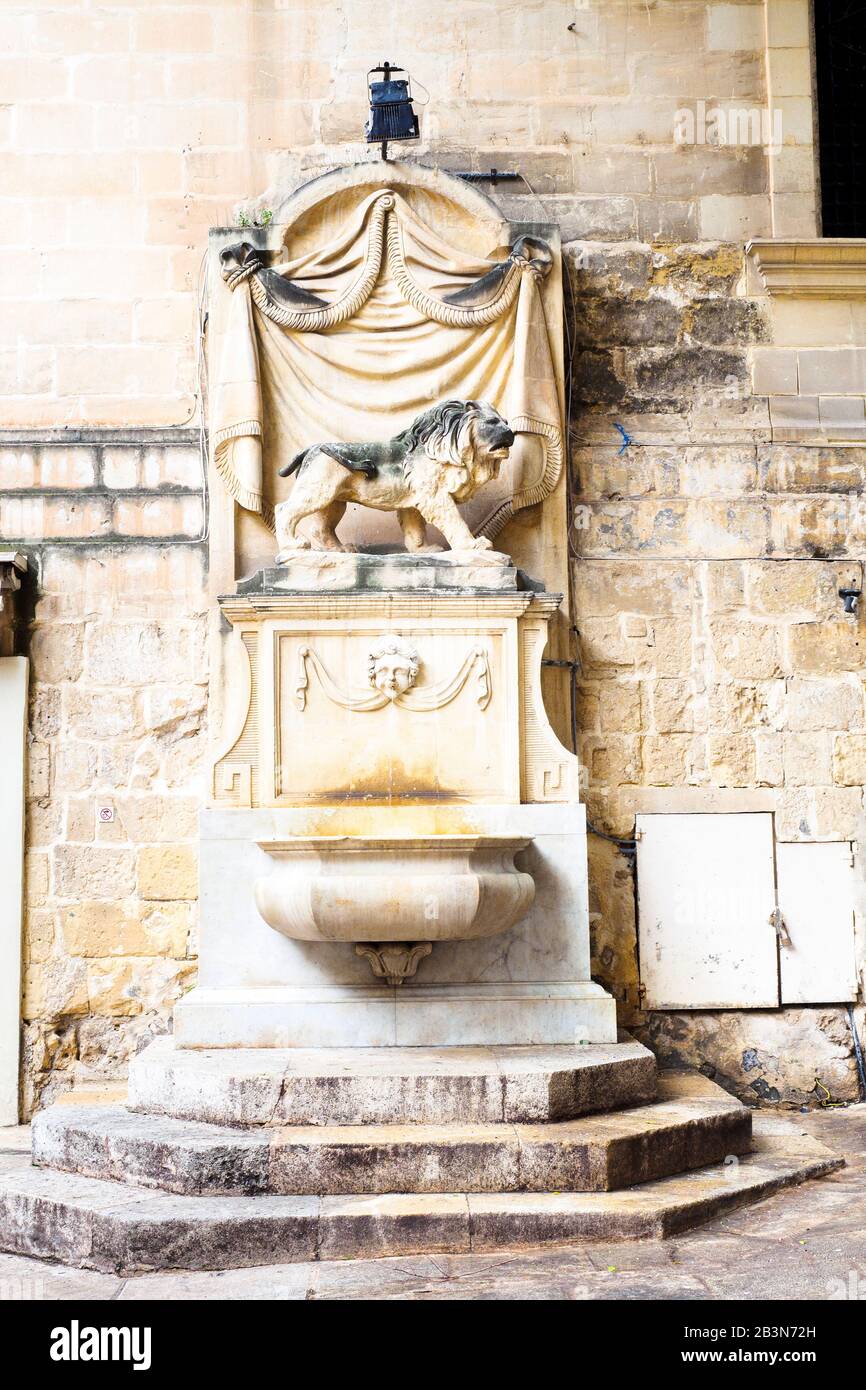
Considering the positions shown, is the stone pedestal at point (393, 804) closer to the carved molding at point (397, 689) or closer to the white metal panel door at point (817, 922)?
the carved molding at point (397, 689)

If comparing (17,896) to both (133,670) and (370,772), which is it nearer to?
(133,670)

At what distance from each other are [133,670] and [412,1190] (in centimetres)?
278

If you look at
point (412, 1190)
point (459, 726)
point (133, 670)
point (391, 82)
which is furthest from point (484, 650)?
point (391, 82)

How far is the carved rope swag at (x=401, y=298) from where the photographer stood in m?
6.11

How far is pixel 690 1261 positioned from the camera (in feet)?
12.9

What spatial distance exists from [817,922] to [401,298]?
327 centimetres

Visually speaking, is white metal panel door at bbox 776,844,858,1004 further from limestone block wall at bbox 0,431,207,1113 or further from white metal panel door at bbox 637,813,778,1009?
limestone block wall at bbox 0,431,207,1113

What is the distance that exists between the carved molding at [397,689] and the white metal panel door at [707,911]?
114cm

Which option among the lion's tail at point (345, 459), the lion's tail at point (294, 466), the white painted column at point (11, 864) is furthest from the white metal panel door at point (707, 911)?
the white painted column at point (11, 864)

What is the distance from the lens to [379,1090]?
4.63 m

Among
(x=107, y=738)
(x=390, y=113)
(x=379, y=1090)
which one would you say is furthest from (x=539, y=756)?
(x=390, y=113)

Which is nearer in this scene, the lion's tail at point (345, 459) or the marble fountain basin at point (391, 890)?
the marble fountain basin at point (391, 890)

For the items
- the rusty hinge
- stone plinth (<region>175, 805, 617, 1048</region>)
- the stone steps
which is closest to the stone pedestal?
stone plinth (<region>175, 805, 617, 1048</region>)

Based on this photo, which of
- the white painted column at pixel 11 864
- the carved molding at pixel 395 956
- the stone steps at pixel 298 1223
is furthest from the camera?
the white painted column at pixel 11 864
